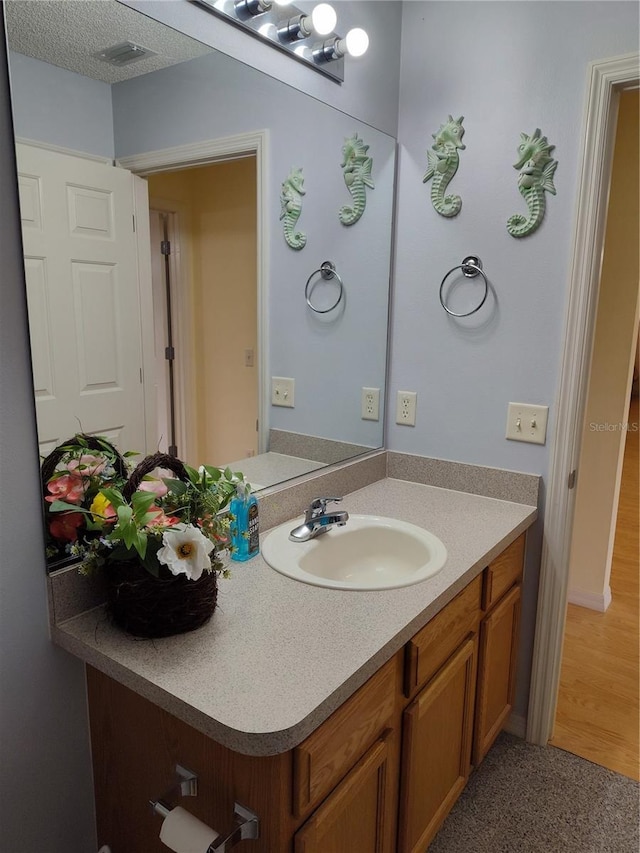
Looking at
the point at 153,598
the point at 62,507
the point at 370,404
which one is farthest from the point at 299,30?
the point at 153,598

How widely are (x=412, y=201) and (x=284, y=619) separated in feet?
4.72

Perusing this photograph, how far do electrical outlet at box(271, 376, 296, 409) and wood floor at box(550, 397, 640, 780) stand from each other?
1.49 metres

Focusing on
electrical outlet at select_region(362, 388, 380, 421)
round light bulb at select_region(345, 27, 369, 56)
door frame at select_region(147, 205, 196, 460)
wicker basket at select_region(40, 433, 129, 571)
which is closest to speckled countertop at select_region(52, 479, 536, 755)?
wicker basket at select_region(40, 433, 129, 571)

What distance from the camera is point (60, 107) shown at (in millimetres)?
1107

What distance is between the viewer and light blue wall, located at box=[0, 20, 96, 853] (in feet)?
3.45

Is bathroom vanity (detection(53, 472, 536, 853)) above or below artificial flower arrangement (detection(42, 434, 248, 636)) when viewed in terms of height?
below

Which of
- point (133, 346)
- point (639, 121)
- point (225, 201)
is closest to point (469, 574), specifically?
point (133, 346)

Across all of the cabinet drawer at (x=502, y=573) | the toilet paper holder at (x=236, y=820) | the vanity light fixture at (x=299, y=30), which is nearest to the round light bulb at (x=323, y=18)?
the vanity light fixture at (x=299, y=30)

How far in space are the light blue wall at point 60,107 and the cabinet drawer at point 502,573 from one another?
4.50 ft

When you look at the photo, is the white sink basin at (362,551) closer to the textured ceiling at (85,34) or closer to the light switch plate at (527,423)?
the light switch plate at (527,423)

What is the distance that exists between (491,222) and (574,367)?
51 cm

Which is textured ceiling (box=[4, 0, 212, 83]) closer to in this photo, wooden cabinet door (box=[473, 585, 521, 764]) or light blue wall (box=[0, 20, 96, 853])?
light blue wall (box=[0, 20, 96, 853])

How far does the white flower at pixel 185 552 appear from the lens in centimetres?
104

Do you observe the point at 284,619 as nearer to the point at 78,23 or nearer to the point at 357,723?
the point at 357,723
